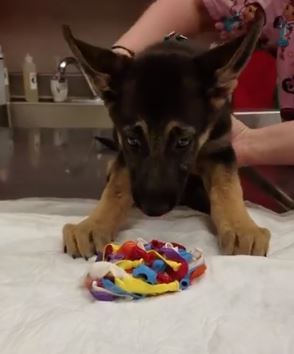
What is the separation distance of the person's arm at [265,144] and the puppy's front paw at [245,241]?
37 cm

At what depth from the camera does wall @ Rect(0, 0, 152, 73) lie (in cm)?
258

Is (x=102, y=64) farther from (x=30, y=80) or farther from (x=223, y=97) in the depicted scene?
(x=30, y=80)

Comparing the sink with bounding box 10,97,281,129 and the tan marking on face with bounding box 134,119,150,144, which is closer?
the tan marking on face with bounding box 134,119,150,144

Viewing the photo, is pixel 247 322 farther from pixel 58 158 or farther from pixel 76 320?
pixel 58 158

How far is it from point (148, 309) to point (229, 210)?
36cm

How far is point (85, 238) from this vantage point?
3.55 feet

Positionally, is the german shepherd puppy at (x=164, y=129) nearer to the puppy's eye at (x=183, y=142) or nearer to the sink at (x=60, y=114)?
the puppy's eye at (x=183, y=142)

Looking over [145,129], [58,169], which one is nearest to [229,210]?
[145,129]

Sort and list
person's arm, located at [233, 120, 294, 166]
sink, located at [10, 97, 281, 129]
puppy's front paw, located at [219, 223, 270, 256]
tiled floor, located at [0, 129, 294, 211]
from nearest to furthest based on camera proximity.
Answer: puppy's front paw, located at [219, 223, 270, 256] < person's arm, located at [233, 120, 294, 166] < tiled floor, located at [0, 129, 294, 211] < sink, located at [10, 97, 281, 129]

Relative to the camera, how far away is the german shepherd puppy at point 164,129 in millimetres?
1067

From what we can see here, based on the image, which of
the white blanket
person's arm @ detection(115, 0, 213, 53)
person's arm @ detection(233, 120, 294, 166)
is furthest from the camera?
person's arm @ detection(115, 0, 213, 53)

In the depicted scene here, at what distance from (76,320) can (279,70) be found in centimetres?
113

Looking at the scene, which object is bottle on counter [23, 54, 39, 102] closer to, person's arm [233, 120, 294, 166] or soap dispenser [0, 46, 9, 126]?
soap dispenser [0, 46, 9, 126]

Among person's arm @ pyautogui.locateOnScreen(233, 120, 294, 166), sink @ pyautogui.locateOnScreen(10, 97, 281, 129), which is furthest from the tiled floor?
sink @ pyautogui.locateOnScreen(10, 97, 281, 129)
